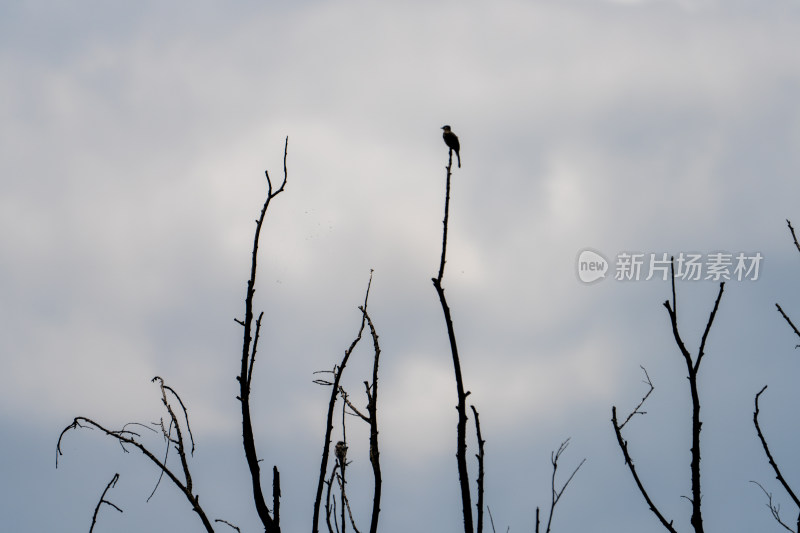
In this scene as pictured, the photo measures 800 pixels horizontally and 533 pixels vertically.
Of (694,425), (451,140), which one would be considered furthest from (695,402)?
(451,140)

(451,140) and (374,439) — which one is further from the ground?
(451,140)

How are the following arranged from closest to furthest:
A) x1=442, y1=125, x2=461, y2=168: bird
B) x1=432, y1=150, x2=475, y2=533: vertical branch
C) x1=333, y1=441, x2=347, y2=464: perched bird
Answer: x1=432, y1=150, x2=475, y2=533: vertical branch
x1=333, y1=441, x2=347, y2=464: perched bird
x1=442, y1=125, x2=461, y2=168: bird

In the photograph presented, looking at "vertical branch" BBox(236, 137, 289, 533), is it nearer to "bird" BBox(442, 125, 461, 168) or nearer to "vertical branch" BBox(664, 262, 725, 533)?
"vertical branch" BBox(664, 262, 725, 533)

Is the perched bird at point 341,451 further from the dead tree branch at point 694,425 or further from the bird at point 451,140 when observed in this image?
the bird at point 451,140

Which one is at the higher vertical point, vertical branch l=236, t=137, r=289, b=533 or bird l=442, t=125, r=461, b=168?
bird l=442, t=125, r=461, b=168

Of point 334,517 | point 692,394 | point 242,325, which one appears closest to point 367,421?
point 334,517

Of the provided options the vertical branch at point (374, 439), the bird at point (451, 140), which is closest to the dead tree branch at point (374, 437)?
the vertical branch at point (374, 439)

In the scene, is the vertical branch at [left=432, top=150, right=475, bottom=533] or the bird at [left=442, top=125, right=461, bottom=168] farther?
the bird at [left=442, top=125, right=461, bottom=168]

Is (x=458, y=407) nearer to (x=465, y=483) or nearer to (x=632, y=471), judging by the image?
(x=465, y=483)

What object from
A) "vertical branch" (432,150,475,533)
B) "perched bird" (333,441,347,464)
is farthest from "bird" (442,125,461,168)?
"vertical branch" (432,150,475,533)

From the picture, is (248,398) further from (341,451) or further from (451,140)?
(451,140)

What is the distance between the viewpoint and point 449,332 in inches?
146

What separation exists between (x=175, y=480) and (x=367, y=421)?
115cm

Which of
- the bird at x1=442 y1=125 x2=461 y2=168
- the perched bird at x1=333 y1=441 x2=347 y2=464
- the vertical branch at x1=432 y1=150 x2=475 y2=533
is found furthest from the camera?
the bird at x1=442 y1=125 x2=461 y2=168
